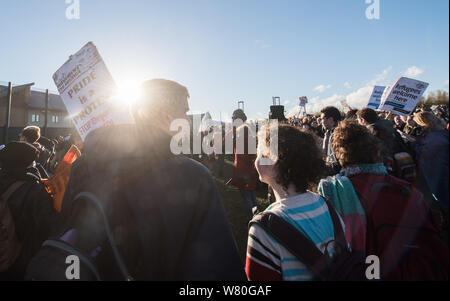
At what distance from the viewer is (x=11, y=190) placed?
2143 millimetres

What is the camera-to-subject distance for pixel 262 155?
1.81 m

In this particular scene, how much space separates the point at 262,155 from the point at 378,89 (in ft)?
27.7

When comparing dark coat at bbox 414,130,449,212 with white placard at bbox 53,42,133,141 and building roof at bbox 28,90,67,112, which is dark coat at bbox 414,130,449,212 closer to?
white placard at bbox 53,42,133,141

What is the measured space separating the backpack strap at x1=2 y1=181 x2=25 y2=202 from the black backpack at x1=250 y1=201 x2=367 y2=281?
7.18ft

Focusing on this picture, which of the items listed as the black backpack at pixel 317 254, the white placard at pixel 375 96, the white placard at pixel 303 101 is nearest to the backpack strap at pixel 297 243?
the black backpack at pixel 317 254

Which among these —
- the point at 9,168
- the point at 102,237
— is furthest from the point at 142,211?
the point at 9,168

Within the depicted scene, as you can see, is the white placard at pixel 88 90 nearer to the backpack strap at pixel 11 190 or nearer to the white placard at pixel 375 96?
the backpack strap at pixel 11 190

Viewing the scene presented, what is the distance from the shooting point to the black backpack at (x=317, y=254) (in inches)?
49.7

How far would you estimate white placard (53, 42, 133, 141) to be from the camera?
1.99 meters

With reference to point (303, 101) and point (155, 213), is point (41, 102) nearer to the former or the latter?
point (303, 101)

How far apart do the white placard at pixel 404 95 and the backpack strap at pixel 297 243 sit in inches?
218

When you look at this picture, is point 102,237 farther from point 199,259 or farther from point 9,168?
point 9,168
